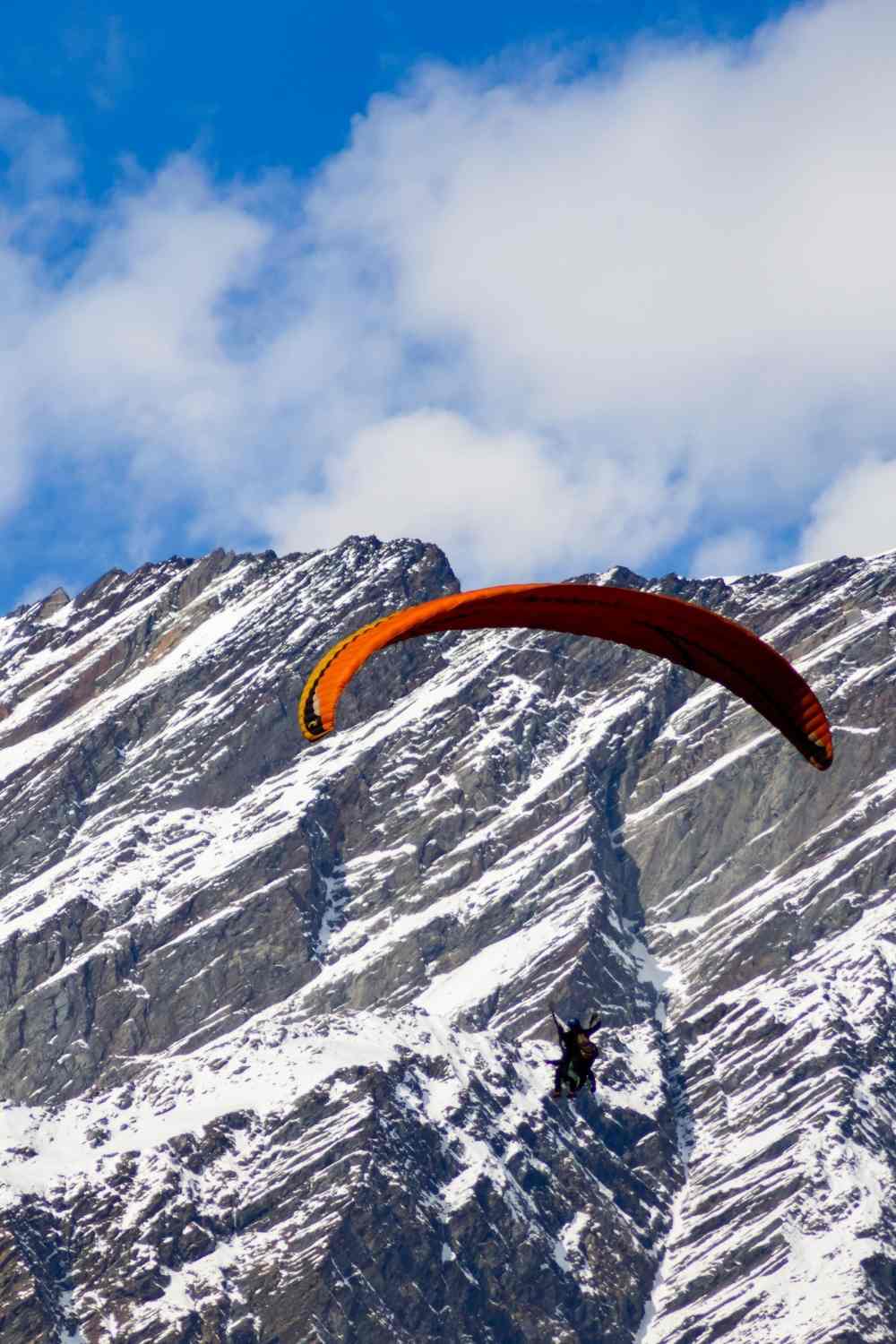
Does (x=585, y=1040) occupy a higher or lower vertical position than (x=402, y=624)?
lower

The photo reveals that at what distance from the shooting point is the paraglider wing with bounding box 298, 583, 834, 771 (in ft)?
203

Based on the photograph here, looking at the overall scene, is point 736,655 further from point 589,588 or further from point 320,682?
→ point 320,682

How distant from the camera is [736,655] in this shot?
211 feet

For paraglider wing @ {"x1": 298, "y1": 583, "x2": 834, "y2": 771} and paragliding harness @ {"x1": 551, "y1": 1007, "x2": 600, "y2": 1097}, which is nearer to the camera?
paragliding harness @ {"x1": 551, "y1": 1007, "x2": 600, "y2": 1097}

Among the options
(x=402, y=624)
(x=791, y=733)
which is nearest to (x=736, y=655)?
(x=791, y=733)

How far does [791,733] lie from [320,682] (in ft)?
31.3

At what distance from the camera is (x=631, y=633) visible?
66.1 meters

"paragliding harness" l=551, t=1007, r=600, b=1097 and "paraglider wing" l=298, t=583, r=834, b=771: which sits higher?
"paraglider wing" l=298, t=583, r=834, b=771

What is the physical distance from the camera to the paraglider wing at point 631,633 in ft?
203

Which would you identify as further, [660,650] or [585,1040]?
[660,650]

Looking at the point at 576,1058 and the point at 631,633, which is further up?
the point at 631,633

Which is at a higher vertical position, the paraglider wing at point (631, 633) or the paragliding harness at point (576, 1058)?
the paraglider wing at point (631, 633)

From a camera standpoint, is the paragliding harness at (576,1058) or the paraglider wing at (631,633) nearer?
the paragliding harness at (576,1058)

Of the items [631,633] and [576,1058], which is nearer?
[576,1058]
